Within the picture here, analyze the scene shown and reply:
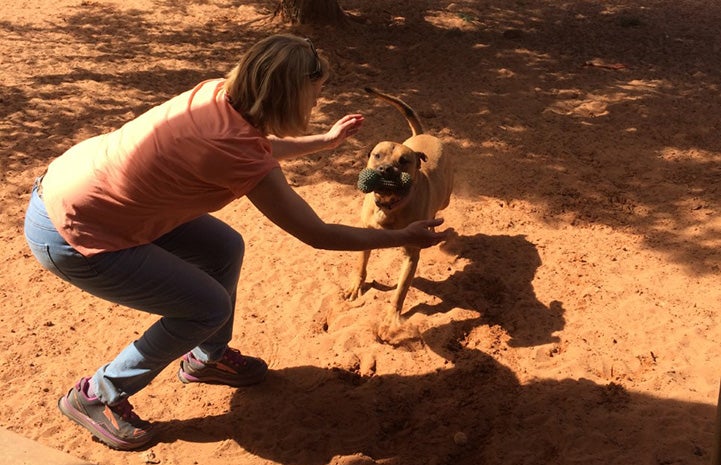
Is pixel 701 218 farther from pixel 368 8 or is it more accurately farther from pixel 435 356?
pixel 368 8

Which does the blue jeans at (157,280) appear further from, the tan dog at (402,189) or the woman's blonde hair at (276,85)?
the tan dog at (402,189)

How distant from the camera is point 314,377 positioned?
178 inches

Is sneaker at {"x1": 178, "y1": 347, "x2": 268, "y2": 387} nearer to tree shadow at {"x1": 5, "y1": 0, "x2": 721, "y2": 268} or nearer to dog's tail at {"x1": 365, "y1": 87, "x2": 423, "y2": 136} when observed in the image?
dog's tail at {"x1": 365, "y1": 87, "x2": 423, "y2": 136}

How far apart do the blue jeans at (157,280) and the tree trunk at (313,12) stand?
21.3 ft

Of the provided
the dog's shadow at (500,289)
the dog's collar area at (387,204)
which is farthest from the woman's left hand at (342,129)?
the dog's shadow at (500,289)

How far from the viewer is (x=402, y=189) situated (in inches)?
177

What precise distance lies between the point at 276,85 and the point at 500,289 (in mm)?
2919

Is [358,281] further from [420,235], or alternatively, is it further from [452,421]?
[420,235]

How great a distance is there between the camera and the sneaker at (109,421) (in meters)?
3.86

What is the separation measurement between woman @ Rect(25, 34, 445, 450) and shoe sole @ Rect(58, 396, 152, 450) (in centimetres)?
26

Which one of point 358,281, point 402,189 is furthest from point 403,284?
point 402,189

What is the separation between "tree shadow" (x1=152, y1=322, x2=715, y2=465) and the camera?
3904mm

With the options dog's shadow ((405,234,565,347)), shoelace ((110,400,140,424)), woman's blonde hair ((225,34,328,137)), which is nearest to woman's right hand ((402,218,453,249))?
woman's blonde hair ((225,34,328,137))

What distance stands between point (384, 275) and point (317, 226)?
238 cm
